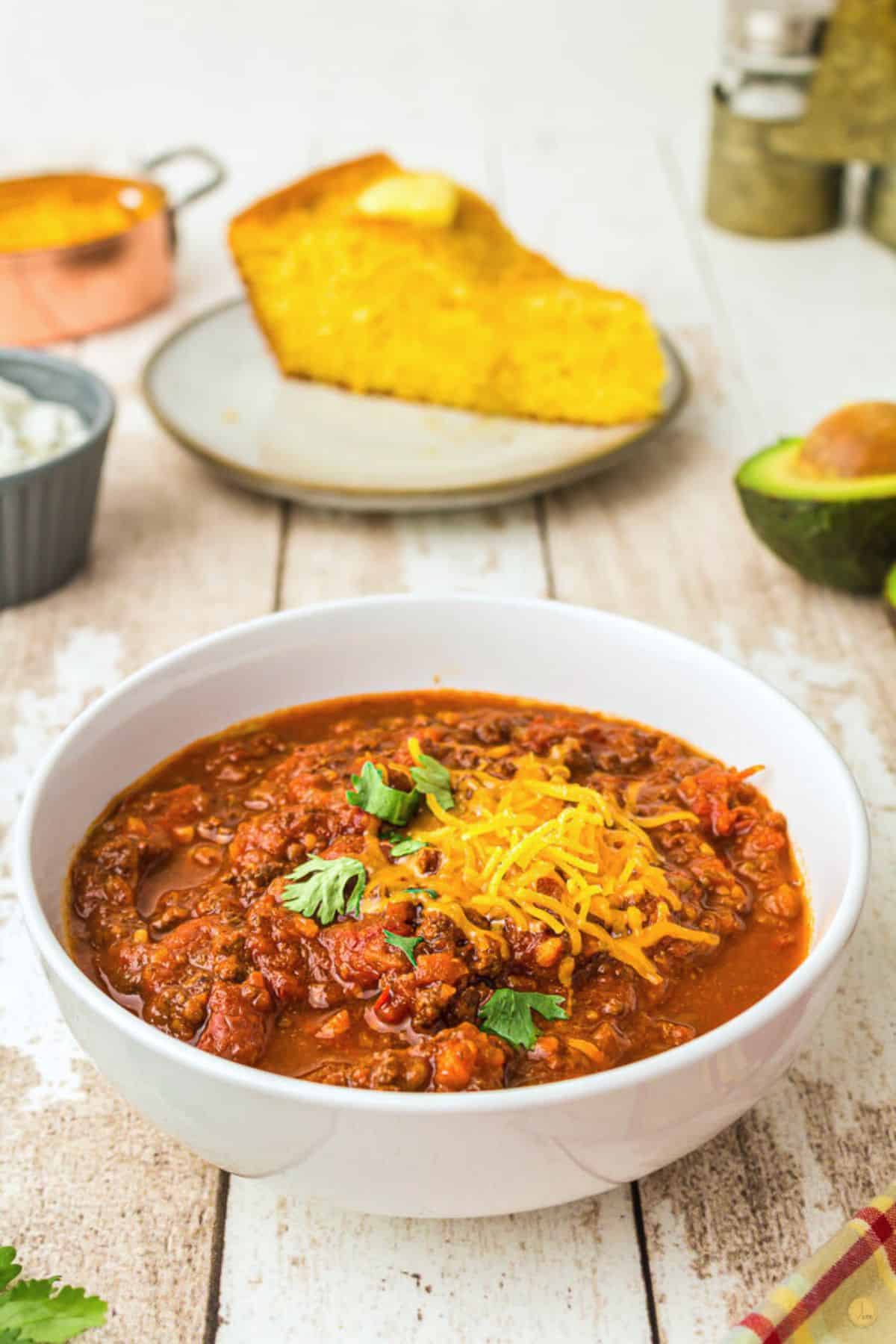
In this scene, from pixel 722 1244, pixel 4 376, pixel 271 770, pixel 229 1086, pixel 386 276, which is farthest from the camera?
pixel 386 276

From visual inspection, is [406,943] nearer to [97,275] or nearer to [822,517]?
[822,517]

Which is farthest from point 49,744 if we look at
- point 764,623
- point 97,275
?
point 97,275

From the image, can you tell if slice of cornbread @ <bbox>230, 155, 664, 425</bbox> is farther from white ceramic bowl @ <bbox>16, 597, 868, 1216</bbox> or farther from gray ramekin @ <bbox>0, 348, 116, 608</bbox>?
white ceramic bowl @ <bbox>16, 597, 868, 1216</bbox>

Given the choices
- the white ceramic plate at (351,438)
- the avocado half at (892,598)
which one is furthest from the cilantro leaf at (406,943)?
the white ceramic plate at (351,438)

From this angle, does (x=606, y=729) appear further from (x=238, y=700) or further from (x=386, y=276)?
(x=386, y=276)

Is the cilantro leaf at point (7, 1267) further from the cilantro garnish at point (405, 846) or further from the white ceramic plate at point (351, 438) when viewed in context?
the white ceramic plate at point (351, 438)

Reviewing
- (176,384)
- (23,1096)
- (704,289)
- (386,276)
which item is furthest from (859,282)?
(23,1096)

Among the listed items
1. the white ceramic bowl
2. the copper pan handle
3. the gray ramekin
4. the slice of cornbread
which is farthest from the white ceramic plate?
the white ceramic bowl
